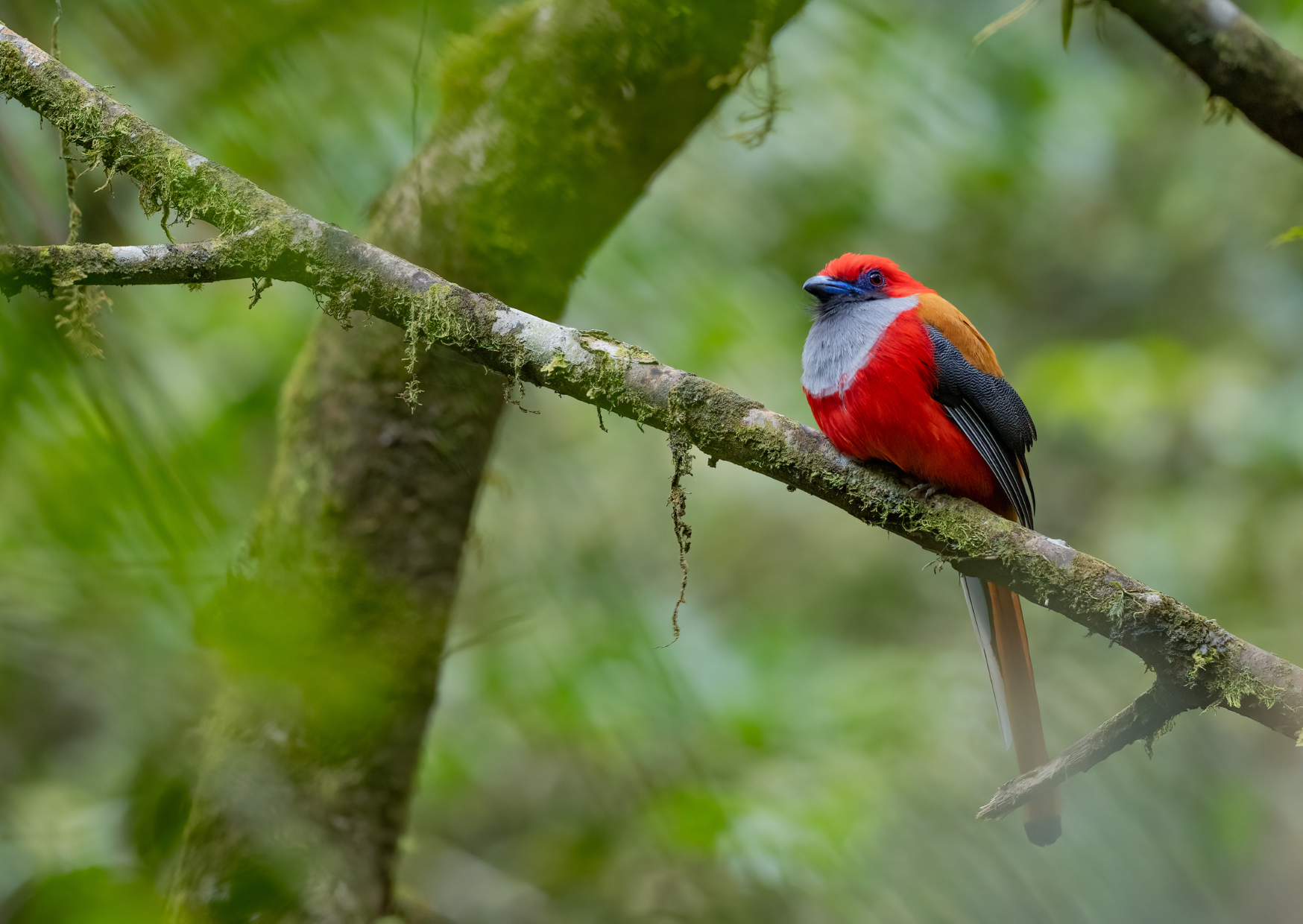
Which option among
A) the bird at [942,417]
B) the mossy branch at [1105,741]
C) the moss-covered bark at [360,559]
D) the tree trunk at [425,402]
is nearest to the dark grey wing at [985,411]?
the bird at [942,417]

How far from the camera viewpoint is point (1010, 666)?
2.85 m

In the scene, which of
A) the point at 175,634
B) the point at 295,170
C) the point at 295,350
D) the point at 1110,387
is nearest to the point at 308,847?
the point at 175,634

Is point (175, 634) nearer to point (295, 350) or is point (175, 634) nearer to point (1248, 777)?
point (295, 350)

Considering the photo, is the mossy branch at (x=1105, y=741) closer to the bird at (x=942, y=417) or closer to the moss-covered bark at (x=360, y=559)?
the bird at (x=942, y=417)

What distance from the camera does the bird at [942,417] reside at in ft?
8.25

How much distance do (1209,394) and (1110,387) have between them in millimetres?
638

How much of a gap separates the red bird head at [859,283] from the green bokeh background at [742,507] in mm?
141

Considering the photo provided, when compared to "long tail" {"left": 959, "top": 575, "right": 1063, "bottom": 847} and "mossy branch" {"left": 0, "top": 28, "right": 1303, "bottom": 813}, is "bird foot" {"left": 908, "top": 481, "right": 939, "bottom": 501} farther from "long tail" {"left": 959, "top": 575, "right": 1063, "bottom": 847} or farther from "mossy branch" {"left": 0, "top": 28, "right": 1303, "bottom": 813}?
"long tail" {"left": 959, "top": 575, "right": 1063, "bottom": 847}

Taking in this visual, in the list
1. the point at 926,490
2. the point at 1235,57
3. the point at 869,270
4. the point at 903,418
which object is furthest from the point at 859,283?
the point at 1235,57

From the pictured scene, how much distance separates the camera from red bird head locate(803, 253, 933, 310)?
3080 mm

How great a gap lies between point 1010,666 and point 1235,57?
1842 millimetres

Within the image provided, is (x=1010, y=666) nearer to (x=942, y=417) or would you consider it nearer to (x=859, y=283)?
(x=942, y=417)

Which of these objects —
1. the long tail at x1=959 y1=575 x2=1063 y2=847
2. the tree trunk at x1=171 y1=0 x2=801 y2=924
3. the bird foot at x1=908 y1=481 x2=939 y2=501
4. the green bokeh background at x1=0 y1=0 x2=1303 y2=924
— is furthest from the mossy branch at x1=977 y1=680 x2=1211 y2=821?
Result: the tree trunk at x1=171 y1=0 x2=801 y2=924

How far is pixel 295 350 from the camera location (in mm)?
3730
